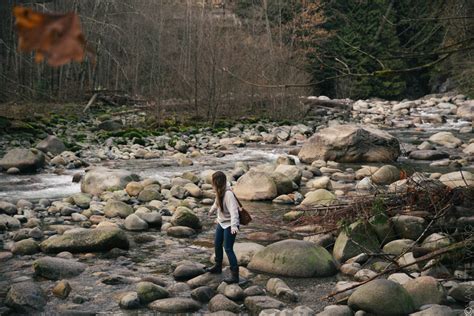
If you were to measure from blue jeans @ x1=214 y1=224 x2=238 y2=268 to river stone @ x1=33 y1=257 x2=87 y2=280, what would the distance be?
1.64 meters

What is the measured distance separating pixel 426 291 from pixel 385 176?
7.33 metres

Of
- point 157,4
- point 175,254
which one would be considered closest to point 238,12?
point 157,4

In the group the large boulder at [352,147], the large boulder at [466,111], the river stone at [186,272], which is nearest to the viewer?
the river stone at [186,272]

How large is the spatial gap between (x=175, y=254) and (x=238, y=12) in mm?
25537

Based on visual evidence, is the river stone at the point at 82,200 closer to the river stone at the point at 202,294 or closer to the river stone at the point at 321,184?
the river stone at the point at 321,184

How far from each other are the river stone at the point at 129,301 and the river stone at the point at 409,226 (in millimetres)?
3650

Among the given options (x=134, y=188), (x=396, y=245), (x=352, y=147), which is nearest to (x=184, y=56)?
(x=352, y=147)

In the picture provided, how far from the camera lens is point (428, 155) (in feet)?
55.4

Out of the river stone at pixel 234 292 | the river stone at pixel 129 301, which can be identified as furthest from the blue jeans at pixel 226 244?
the river stone at pixel 129 301

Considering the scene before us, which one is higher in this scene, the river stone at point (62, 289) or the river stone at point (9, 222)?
the river stone at point (62, 289)

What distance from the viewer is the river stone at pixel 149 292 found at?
20.5 ft

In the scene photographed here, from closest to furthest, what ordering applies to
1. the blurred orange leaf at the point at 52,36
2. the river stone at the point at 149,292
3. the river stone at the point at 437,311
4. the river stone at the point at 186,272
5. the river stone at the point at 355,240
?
the blurred orange leaf at the point at 52,36 → the river stone at the point at 437,311 → the river stone at the point at 149,292 → the river stone at the point at 186,272 → the river stone at the point at 355,240

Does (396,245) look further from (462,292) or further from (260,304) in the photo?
(260,304)

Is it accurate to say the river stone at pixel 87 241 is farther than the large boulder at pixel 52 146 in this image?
No
